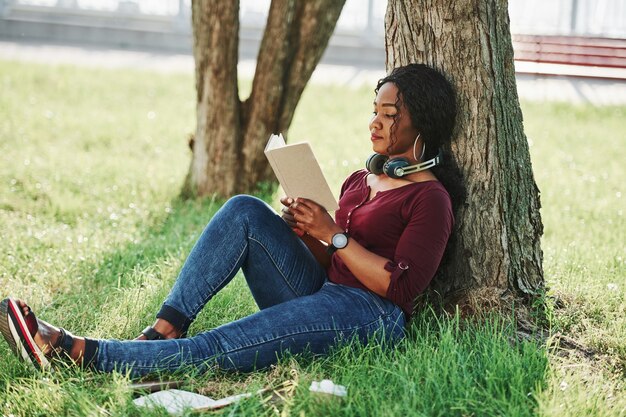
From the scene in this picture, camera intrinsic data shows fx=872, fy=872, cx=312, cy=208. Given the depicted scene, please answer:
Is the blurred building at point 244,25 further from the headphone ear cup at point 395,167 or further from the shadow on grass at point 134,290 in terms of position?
the headphone ear cup at point 395,167

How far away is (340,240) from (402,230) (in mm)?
280

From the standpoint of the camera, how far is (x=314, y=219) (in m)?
3.65

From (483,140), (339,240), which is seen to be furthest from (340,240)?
(483,140)

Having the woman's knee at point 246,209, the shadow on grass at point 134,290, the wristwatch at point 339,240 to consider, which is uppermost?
the woman's knee at point 246,209

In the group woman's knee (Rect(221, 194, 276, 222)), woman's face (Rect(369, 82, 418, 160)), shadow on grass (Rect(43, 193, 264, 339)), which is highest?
woman's face (Rect(369, 82, 418, 160))

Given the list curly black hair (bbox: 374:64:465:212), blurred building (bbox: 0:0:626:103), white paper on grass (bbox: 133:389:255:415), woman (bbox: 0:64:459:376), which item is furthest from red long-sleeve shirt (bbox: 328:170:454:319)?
blurred building (bbox: 0:0:626:103)

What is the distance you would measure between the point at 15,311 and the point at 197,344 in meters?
0.71

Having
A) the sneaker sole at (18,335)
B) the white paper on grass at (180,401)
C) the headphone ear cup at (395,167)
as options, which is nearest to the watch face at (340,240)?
the headphone ear cup at (395,167)

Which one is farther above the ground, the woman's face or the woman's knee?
the woman's face

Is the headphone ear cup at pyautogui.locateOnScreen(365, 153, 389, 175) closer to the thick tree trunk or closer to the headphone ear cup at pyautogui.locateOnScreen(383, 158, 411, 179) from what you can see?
the headphone ear cup at pyautogui.locateOnScreen(383, 158, 411, 179)

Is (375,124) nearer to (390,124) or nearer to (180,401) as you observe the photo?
(390,124)

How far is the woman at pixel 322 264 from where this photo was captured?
3482mm

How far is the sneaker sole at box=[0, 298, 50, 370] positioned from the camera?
335 cm

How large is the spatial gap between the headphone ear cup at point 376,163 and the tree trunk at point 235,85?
312cm
